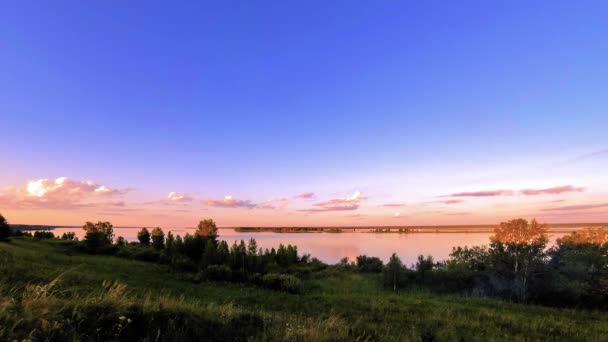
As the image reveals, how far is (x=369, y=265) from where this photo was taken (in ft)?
133

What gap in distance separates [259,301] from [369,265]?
2703 centimetres

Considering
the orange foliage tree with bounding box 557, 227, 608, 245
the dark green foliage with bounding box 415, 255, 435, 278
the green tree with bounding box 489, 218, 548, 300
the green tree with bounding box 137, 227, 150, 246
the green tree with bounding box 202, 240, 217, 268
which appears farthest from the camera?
the green tree with bounding box 137, 227, 150, 246

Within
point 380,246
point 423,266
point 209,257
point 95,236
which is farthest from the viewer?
point 380,246

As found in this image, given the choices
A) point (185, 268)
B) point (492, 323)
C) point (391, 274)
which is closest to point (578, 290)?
point (391, 274)

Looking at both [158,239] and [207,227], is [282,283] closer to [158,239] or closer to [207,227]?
[158,239]

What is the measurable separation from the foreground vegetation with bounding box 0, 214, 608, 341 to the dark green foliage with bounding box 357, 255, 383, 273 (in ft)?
0.53

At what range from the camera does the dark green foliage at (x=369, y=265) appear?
4000 cm

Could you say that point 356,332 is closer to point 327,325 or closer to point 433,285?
point 327,325

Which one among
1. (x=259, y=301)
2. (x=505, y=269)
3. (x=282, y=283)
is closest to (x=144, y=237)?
(x=282, y=283)

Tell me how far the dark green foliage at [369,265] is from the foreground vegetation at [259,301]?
6.3 inches

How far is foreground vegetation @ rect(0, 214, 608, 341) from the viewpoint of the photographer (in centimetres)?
478

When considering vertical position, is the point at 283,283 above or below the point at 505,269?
below

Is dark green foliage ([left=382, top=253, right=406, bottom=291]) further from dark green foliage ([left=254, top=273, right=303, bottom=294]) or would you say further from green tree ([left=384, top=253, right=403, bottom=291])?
dark green foliage ([left=254, top=273, right=303, bottom=294])

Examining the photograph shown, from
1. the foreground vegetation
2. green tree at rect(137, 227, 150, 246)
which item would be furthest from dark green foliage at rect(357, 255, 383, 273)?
green tree at rect(137, 227, 150, 246)
